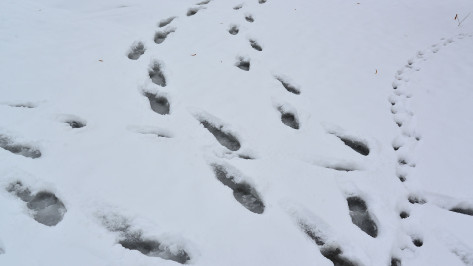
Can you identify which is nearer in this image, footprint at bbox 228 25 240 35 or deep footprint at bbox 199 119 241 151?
deep footprint at bbox 199 119 241 151

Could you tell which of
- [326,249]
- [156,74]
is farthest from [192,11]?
[326,249]

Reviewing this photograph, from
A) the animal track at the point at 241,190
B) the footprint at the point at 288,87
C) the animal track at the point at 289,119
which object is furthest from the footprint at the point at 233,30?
the animal track at the point at 241,190

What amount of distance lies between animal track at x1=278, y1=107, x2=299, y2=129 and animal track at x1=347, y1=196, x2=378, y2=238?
646mm

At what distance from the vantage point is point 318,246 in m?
1.80

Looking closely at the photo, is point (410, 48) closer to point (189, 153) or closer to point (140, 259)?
point (189, 153)

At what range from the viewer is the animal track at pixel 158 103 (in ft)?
8.15

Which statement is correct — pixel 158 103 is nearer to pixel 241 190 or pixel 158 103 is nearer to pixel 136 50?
pixel 136 50

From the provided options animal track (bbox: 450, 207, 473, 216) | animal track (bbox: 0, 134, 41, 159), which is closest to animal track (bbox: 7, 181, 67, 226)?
animal track (bbox: 0, 134, 41, 159)

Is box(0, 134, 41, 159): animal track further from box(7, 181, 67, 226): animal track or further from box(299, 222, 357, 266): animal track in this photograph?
box(299, 222, 357, 266): animal track

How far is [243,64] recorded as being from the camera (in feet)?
9.87

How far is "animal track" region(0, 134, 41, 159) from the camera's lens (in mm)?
2071

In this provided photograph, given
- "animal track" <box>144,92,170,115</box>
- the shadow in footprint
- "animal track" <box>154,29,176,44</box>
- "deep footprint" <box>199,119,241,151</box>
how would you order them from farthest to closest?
1. the shadow in footprint
2. "animal track" <box>154,29,176,44</box>
3. "animal track" <box>144,92,170,115</box>
4. "deep footprint" <box>199,119,241,151</box>

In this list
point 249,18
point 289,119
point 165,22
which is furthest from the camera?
point 249,18

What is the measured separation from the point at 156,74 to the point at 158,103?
0.37m
